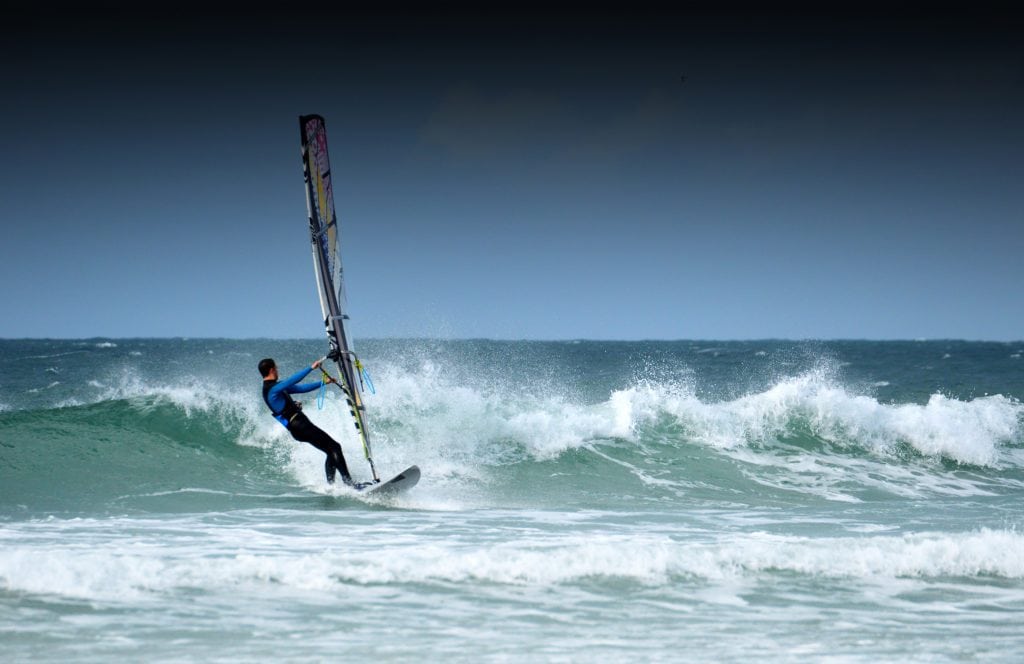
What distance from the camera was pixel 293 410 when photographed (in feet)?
29.8

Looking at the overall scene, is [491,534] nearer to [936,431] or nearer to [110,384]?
[936,431]

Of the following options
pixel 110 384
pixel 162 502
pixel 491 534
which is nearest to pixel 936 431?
A: pixel 491 534

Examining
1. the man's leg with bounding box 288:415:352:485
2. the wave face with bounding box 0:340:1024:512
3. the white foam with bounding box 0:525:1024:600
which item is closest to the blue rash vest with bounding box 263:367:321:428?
the man's leg with bounding box 288:415:352:485

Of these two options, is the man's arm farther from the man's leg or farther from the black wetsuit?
the man's leg

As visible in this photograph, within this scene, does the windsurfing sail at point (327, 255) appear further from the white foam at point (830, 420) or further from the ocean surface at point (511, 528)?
the white foam at point (830, 420)

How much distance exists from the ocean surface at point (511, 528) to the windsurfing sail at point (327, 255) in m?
1.18

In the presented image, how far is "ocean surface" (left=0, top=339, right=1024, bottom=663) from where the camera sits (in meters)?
5.49

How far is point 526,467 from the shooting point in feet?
39.8

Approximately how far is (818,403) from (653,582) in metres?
8.72

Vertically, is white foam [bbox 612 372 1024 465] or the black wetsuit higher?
the black wetsuit

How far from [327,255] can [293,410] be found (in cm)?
144

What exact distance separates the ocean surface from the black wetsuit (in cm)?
38

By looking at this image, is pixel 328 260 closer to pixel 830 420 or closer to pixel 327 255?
pixel 327 255

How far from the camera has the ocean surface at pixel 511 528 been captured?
5488 mm
